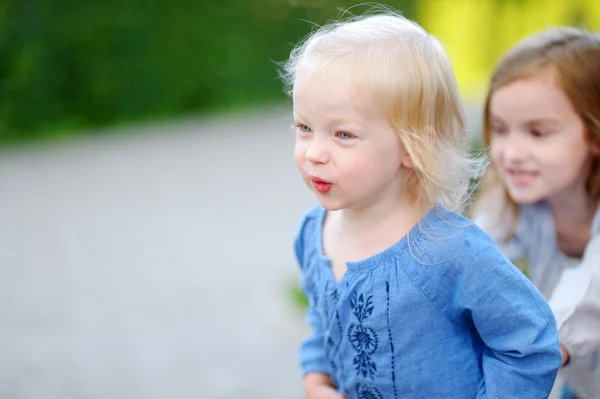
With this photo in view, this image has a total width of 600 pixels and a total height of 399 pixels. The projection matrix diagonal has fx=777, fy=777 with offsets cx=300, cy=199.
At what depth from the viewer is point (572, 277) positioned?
7.39ft

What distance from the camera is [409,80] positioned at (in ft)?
6.07

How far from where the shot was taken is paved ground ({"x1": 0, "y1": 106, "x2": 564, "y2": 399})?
4.24 meters

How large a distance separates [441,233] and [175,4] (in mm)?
10228

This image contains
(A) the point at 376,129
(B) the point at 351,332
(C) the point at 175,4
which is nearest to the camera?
(A) the point at 376,129

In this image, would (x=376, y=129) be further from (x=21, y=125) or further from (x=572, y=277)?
(x=21, y=125)

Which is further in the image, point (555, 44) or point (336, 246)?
point (555, 44)

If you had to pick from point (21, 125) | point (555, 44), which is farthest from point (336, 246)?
point (21, 125)

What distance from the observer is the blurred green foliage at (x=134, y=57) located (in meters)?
9.92

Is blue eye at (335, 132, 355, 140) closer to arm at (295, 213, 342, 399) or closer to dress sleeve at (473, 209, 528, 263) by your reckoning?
arm at (295, 213, 342, 399)

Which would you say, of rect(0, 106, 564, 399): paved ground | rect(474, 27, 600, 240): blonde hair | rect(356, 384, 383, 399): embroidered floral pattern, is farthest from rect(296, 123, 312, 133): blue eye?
rect(0, 106, 564, 399): paved ground

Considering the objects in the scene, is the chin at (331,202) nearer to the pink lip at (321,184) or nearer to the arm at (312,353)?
the pink lip at (321,184)

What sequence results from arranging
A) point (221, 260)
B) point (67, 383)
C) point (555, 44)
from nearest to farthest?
point (555, 44) → point (67, 383) → point (221, 260)

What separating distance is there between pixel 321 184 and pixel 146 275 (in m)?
4.06

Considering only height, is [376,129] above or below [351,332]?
above
